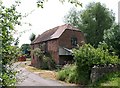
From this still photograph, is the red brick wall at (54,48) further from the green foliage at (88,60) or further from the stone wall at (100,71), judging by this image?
the stone wall at (100,71)

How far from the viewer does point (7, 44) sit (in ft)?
12.7

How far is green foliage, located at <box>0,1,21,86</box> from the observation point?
12.1 ft

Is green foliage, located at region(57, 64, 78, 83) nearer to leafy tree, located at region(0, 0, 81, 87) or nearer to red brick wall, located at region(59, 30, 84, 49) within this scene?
red brick wall, located at region(59, 30, 84, 49)

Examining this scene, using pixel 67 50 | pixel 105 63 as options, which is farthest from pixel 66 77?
pixel 67 50

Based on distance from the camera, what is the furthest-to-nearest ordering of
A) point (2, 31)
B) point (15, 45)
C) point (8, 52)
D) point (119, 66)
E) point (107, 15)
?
point (107, 15) < point (119, 66) < point (15, 45) < point (8, 52) < point (2, 31)

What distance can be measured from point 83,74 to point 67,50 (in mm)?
17980

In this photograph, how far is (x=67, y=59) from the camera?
40.5m

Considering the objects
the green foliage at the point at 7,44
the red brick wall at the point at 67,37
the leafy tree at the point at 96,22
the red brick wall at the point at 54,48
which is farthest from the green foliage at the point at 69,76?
the leafy tree at the point at 96,22

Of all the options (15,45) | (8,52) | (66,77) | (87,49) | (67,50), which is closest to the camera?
(8,52)

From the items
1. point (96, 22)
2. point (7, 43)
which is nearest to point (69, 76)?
point (7, 43)

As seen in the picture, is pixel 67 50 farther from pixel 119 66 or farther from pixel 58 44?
pixel 119 66

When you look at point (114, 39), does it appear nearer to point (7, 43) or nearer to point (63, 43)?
point (63, 43)

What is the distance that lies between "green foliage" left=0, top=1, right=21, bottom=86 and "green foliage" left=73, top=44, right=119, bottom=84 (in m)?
17.9

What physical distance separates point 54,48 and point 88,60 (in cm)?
1986
